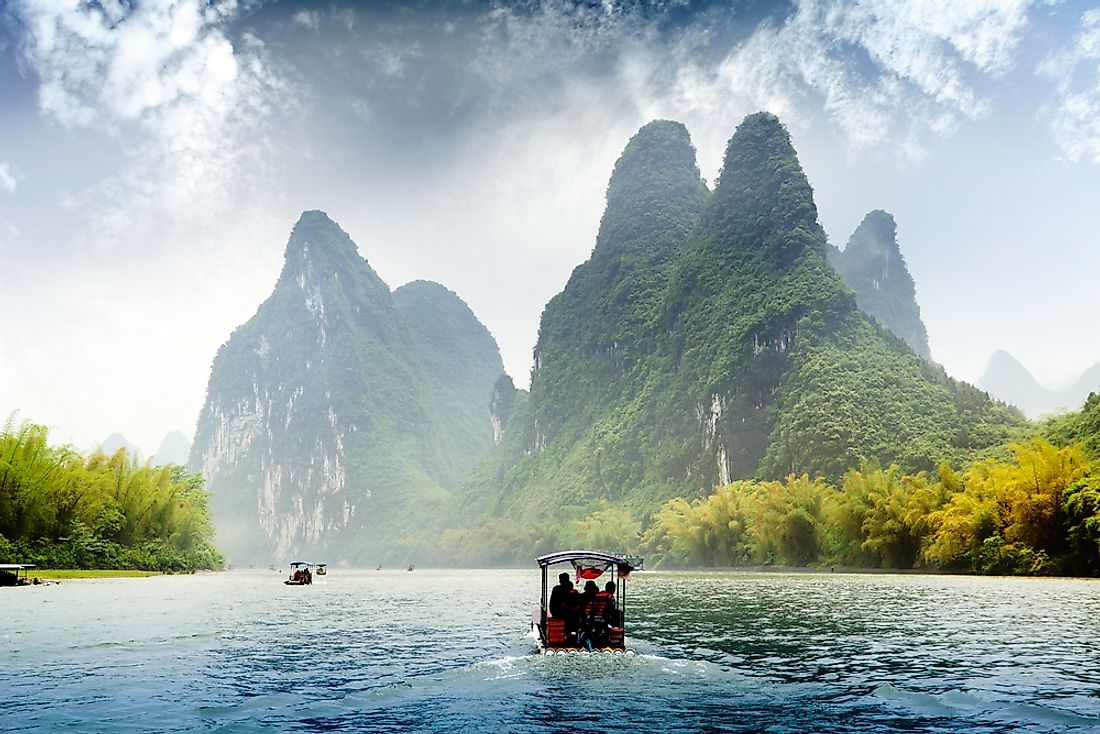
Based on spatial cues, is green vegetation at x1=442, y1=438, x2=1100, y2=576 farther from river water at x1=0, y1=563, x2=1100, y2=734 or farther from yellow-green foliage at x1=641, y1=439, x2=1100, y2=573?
river water at x1=0, y1=563, x2=1100, y2=734

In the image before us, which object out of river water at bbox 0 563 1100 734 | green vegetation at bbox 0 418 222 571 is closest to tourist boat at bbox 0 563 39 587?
green vegetation at bbox 0 418 222 571

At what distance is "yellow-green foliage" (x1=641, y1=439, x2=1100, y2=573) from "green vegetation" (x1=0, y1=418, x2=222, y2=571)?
52.4 meters

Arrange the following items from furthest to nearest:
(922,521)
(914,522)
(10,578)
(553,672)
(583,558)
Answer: (914,522) < (922,521) < (10,578) < (583,558) < (553,672)

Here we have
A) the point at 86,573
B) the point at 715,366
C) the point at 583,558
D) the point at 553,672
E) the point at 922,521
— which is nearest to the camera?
the point at 553,672

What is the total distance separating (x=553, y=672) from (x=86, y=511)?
5481 centimetres

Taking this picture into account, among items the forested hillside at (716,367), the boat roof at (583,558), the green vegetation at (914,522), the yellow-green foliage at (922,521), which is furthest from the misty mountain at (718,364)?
the boat roof at (583,558)

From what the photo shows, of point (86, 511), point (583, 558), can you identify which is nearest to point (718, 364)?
point (86, 511)

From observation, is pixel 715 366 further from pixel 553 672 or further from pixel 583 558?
pixel 553 672

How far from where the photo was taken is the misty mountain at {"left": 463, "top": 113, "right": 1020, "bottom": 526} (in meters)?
109

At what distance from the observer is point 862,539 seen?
69500 millimetres

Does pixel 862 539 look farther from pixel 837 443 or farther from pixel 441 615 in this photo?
pixel 441 615

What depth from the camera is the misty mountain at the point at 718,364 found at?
357 feet

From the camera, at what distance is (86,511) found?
61.7 metres

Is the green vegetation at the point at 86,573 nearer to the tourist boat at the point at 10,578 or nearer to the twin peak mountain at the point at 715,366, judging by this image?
the tourist boat at the point at 10,578
